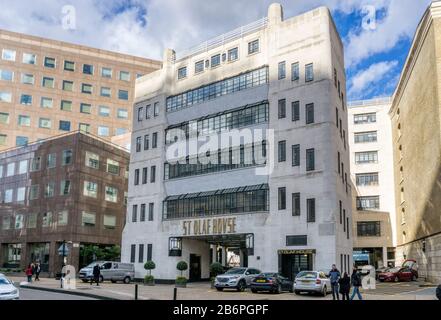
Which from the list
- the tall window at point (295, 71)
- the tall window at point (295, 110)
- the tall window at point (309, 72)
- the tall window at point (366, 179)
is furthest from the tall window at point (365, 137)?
the tall window at point (295, 110)

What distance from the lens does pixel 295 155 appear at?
134ft

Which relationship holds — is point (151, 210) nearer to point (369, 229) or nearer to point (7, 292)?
point (7, 292)

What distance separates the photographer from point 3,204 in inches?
2589

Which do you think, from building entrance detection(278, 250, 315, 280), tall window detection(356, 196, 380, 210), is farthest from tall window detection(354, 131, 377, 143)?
building entrance detection(278, 250, 315, 280)

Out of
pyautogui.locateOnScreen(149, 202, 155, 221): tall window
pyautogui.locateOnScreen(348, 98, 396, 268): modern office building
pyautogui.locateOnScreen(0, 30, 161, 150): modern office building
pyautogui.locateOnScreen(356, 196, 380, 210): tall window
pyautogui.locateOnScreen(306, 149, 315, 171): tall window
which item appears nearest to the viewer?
pyautogui.locateOnScreen(306, 149, 315, 171): tall window

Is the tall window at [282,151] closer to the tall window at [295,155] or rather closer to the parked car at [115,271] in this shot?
the tall window at [295,155]

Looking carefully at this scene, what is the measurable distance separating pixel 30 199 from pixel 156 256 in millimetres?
22696

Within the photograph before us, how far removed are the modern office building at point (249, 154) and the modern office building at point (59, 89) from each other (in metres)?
34.4

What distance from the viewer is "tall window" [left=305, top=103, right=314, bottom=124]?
40438 mm

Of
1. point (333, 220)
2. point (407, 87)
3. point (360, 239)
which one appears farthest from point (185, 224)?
point (360, 239)

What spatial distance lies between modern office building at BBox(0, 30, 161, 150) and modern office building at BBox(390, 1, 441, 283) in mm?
47135

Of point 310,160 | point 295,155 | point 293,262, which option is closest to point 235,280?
point 293,262

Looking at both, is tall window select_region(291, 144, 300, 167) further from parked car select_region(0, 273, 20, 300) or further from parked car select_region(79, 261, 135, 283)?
parked car select_region(0, 273, 20, 300)
